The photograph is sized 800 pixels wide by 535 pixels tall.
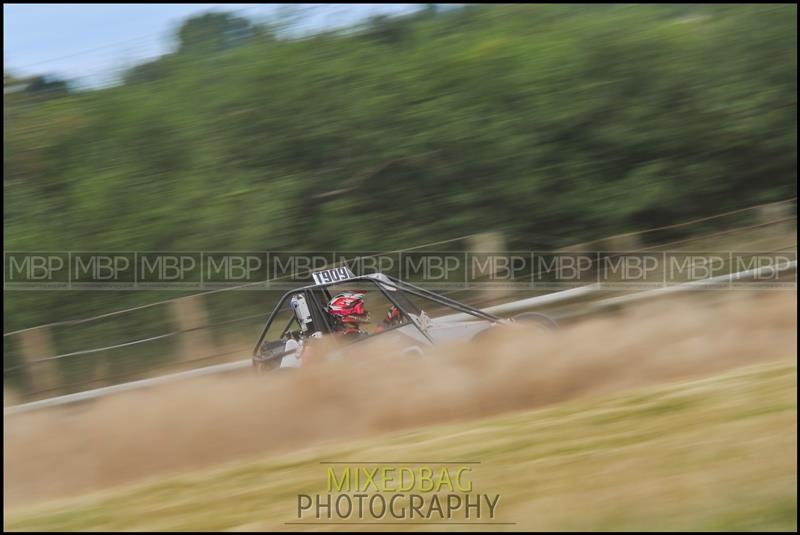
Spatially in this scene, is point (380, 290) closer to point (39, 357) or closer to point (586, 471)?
point (586, 471)

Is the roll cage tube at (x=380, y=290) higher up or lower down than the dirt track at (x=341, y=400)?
higher up

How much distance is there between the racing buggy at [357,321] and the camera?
791cm

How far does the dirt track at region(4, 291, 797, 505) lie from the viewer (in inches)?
295

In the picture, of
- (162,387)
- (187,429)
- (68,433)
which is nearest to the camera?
(187,429)

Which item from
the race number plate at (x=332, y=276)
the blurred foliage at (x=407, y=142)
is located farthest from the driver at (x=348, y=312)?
the blurred foliage at (x=407, y=142)

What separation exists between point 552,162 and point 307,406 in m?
7.47

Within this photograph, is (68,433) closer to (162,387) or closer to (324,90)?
(162,387)

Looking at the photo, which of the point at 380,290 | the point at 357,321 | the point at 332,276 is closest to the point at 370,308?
the point at 380,290

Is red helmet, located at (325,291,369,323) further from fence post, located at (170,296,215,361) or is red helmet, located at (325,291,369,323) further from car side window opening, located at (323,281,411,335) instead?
fence post, located at (170,296,215,361)

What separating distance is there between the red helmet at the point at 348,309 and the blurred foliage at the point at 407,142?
15.9 feet

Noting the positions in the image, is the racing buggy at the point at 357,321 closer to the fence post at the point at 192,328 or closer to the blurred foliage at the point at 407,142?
the fence post at the point at 192,328

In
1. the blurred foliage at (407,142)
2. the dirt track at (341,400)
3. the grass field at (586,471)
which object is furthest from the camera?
the blurred foliage at (407,142)

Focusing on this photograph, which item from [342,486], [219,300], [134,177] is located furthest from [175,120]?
[342,486]

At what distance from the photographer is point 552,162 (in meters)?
13.6
